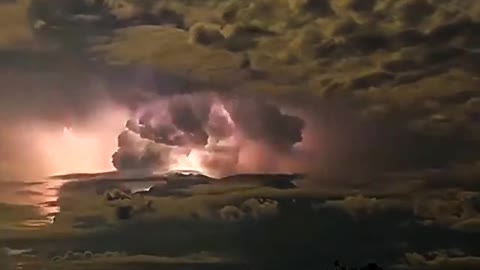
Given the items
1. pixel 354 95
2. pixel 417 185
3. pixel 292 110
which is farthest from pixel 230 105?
pixel 417 185

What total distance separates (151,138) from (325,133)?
1006mm

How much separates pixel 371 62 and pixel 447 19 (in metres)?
0.51

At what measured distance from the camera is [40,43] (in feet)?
18.2

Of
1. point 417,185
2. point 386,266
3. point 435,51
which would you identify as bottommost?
point 386,266

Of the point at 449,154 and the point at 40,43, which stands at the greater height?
the point at 40,43

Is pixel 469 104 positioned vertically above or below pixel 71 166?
above

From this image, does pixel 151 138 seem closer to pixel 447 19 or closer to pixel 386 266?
pixel 386 266

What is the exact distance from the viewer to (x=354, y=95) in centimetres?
550

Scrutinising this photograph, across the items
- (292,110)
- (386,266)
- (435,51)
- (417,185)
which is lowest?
(386,266)

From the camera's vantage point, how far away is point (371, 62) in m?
5.53

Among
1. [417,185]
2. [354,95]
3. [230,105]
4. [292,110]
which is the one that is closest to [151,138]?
[230,105]

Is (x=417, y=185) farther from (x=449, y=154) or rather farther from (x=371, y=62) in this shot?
(x=371, y=62)

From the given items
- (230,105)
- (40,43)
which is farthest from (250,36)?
(40,43)

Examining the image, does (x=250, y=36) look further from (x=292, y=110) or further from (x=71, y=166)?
(x=71, y=166)
